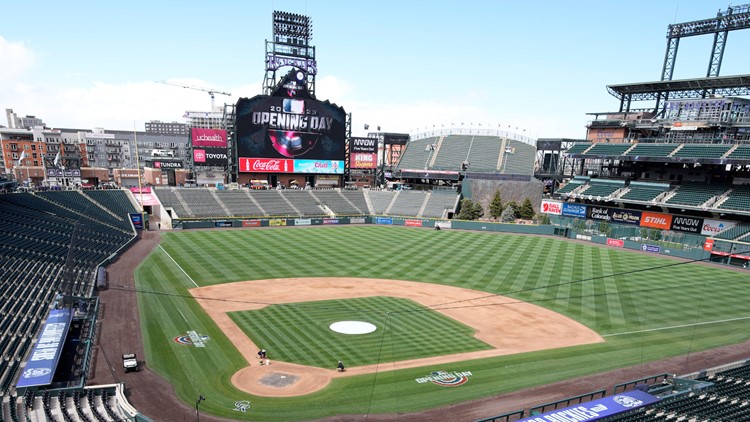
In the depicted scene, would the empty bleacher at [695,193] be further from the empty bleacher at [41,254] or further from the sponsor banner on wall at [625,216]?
the empty bleacher at [41,254]

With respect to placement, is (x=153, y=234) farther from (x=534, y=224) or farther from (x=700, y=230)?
(x=700, y=230)

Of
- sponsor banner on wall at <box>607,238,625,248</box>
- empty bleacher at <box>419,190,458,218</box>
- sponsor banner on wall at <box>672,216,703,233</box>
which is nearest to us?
sponsor banner on wall at <box>672,216,703,233</box>

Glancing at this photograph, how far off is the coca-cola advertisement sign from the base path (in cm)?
3887

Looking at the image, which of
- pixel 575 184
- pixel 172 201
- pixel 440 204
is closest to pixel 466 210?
pixel 440 204

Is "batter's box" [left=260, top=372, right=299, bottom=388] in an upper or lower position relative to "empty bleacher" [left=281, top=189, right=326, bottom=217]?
lower

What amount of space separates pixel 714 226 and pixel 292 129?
62175 millimetres

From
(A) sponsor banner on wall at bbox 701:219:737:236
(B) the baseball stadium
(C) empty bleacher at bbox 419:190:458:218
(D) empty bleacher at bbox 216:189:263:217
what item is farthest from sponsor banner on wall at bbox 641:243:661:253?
(D) empty bleacher at bbox 216:189:263:217

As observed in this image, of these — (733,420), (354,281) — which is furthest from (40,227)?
(733,420)

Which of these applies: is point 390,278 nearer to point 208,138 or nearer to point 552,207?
point 552,207

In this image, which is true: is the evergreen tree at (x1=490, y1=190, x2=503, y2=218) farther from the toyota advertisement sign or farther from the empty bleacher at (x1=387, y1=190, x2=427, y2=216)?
the toyota advertisement sign

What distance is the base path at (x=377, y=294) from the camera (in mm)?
20812

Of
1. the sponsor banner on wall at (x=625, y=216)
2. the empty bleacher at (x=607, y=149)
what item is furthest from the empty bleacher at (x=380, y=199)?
the sponsor banner on wall at (x=625, y=216)

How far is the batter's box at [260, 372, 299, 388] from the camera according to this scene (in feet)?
66.0

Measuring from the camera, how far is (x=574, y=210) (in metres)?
66.2
